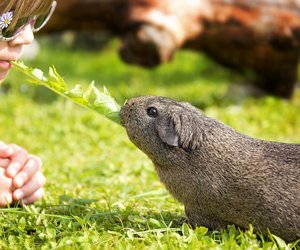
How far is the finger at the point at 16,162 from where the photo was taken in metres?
3.90

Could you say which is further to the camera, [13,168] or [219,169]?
[13,168]

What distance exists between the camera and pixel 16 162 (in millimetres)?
3959

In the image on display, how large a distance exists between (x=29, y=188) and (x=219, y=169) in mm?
1263

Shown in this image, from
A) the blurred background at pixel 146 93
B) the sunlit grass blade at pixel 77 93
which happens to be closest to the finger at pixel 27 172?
the blurred background at pixel 146 93

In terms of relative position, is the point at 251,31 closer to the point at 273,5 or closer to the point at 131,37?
the point at 273,5

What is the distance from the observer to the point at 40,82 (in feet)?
13.0

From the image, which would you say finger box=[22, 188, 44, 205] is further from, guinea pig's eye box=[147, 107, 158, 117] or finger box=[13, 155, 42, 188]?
guinea pig's eye box=[147, 107, 158, 117]

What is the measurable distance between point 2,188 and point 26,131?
3293 mm

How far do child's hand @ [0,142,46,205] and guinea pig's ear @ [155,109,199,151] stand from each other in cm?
91

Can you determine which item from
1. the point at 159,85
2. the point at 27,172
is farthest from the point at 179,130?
the point at 159,85

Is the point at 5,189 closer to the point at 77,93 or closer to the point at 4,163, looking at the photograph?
the point at 4,163

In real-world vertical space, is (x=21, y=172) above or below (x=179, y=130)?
below

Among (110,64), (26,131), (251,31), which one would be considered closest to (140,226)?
(26,131)

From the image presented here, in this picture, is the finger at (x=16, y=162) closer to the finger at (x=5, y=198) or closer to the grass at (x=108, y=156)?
the finger at (x=5, y=198)
